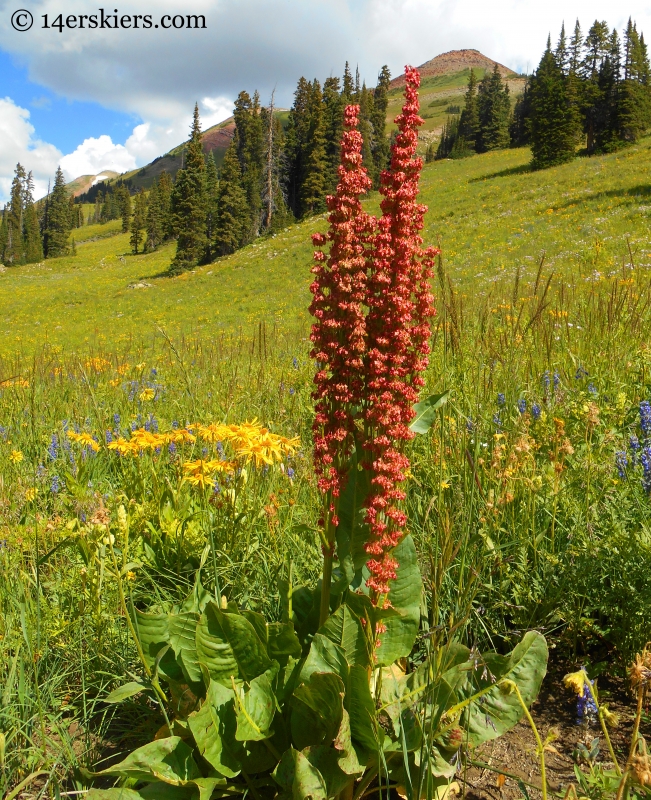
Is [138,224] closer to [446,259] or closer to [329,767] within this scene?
[446,259]

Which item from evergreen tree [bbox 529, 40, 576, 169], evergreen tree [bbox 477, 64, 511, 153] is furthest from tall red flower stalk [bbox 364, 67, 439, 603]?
evergreen tree [bbox 477, 64, 511, 153]

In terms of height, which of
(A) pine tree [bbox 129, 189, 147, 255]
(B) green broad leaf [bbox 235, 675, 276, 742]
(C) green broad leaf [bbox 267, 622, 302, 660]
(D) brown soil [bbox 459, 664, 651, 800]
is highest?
(A) pine tree [bbox 129, 189, 147, 255]

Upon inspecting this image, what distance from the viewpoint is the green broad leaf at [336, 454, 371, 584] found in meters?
1.79

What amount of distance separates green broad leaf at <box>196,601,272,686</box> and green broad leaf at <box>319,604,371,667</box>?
10.1 inches

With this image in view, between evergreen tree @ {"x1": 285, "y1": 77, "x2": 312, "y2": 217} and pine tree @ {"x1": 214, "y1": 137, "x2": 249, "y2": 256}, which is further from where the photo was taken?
evergreen tree @ {"x1": 285, "y1": 77, "x2": 312, "y2": 217}

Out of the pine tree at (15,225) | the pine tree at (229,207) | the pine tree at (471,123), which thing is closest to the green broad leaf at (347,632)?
the pine tree at (229,207)

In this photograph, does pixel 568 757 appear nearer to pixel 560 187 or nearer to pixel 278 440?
pixel 278 440

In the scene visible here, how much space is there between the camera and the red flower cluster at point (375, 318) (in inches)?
62.7

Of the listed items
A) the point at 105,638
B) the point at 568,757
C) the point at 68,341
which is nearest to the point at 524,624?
the point at 568,757

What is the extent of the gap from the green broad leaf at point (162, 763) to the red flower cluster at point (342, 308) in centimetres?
82

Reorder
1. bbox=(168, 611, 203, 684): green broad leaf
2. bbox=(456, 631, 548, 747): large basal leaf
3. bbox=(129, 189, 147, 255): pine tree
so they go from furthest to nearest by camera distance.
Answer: bbox=(129, 189, 147, 255): pine tree, bbox=(168, 611, 203, 684): green broad leaf, bbox=(456, 631, 548, 747): large basal leaf

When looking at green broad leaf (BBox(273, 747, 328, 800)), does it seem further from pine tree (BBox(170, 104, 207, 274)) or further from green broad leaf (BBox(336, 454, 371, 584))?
pine tree (BBox(170, 104, 207, 274))

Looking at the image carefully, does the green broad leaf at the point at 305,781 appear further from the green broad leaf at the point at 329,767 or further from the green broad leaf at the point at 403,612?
the green broad leaf at the point at 403,612

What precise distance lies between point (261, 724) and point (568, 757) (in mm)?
1016
